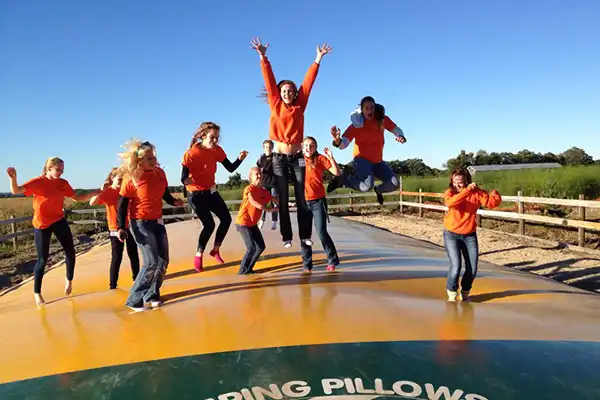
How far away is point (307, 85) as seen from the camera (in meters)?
4.62

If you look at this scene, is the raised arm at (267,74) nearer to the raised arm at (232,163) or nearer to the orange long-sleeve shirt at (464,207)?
the raised arm at (232,163)

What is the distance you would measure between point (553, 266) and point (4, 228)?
16.7 m

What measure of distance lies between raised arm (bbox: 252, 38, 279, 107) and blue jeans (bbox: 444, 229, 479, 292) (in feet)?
6.48

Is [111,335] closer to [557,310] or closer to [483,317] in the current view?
[483,317]

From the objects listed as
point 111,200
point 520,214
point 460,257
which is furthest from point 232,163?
point 520,214

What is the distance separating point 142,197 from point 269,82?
1634mm

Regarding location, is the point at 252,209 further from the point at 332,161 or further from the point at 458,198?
the point at 458,198

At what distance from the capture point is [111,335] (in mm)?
3023

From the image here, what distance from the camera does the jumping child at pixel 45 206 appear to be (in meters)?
4.27

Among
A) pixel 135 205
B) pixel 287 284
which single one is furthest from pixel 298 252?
pixel 135 205

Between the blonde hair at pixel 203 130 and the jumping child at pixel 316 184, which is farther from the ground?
the blonde hair at pixel 203 130

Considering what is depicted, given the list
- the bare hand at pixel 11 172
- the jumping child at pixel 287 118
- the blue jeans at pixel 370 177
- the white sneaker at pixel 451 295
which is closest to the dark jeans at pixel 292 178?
the jumping child at pixel 287 118

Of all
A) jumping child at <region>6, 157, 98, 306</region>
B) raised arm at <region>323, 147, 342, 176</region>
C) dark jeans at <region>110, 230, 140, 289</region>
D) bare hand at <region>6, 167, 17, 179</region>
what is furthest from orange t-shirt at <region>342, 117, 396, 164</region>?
bare hand at <region>6, 167, 17, 179</region>

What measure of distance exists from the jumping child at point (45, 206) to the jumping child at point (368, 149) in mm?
2541
